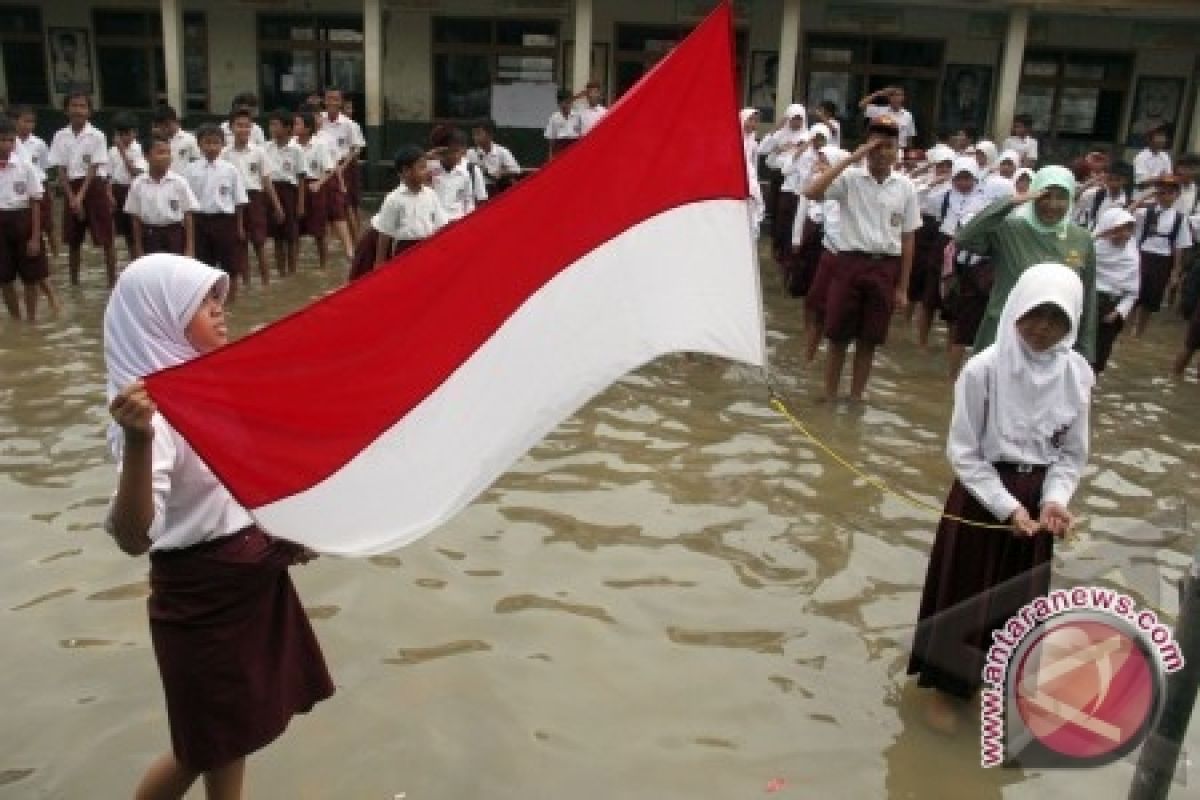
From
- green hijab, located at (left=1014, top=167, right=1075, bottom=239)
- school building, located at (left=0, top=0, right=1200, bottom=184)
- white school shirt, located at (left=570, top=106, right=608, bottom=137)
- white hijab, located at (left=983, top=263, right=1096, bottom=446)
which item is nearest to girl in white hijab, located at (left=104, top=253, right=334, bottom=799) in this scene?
white hijab, located at (left=983, top=263, right=1096, bottom=446)

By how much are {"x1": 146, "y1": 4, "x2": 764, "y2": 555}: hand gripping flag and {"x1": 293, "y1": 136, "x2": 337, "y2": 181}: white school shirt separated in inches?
366

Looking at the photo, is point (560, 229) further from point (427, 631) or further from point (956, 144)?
point (956, 144)

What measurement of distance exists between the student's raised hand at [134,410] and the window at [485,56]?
55.9 ft

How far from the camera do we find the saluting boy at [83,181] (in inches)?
400

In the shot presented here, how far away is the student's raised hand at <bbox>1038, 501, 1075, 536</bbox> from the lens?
3.39 metres

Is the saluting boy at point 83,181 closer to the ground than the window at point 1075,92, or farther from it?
closer to the ground

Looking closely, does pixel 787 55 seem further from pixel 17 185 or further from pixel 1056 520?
pixel 1056 520

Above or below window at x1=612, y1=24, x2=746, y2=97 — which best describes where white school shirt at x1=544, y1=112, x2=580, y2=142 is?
below

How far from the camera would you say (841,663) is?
4.14 meters

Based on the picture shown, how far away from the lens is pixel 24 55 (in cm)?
1919

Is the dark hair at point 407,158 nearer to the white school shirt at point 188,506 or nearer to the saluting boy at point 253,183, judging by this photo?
the saluting boy at point 253,183

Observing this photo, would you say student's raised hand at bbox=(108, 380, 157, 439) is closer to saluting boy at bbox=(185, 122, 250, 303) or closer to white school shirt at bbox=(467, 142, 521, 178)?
saluting boy at bbox=(185, 122, 250, 303)

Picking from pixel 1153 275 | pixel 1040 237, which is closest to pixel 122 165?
pixel 1040 237

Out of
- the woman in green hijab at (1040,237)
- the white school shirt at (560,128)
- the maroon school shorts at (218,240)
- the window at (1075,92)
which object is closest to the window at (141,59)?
the white school shirt at (560,128)
